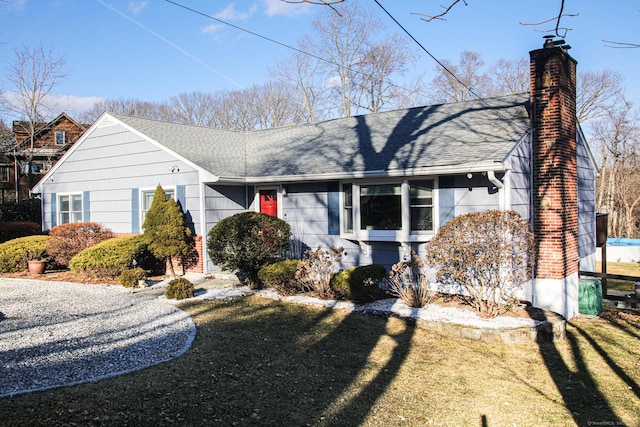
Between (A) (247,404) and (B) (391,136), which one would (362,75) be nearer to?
(B) (391,136)

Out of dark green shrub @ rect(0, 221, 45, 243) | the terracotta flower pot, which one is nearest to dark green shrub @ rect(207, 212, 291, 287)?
the terracotta flower pot

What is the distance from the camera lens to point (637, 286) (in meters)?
10.8

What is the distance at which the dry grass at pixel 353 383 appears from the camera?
4.50 m

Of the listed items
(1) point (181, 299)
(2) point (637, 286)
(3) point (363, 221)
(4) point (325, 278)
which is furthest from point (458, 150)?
(1) point (181, 299)

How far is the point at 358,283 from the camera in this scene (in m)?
9.13

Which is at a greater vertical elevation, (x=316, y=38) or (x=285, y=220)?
(x=316, y=38)

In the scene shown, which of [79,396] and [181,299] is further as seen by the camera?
[181,299]

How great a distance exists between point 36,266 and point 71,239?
111cm

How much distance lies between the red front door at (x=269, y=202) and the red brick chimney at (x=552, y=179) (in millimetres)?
6423

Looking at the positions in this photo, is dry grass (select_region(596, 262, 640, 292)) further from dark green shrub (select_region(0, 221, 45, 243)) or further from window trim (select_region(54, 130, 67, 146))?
window trim (select_region(54, 130, 67, 146))

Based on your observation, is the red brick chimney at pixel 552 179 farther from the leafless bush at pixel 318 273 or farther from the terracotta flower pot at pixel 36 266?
the terracotta flower pot at pixel 36 266

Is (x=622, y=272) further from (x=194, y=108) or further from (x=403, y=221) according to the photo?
(x=194, y=108)

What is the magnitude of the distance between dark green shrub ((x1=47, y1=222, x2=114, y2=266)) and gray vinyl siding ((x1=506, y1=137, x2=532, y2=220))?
36.8ft

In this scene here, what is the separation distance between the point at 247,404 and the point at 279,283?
518 cm
